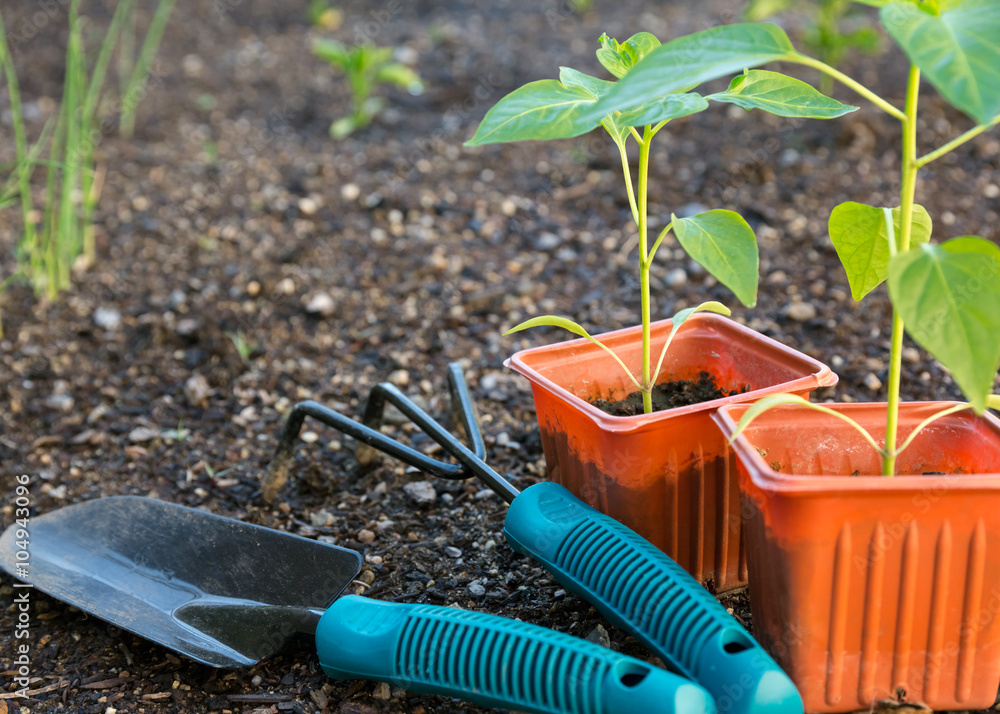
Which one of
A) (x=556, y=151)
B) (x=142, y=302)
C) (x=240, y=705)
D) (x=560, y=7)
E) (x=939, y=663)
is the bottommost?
(x=240, y=705)

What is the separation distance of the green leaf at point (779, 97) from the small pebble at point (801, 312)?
97 cm

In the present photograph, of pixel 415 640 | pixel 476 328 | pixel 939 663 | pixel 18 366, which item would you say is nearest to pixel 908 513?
pixel 939 663

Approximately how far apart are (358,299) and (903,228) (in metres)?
1.45

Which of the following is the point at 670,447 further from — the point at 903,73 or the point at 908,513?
the point at 903,73

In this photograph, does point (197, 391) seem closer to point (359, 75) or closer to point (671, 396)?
point (671, 396)

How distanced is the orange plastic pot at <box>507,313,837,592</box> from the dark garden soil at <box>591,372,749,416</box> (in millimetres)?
26

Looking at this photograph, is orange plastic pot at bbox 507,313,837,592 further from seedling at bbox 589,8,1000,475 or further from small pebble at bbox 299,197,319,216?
small pebble at bbox 299,197,319,216

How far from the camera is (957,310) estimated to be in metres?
0.71

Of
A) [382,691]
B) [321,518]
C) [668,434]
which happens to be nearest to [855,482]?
[668,434]

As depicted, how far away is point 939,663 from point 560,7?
11.7ft

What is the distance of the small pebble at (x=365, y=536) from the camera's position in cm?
130

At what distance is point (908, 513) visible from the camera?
0.79 metres

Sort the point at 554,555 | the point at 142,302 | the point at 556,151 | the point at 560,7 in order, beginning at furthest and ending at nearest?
1. the point at 560,7
2. the point at 556,151
3. the point at 142,302
4. the point at 554,555

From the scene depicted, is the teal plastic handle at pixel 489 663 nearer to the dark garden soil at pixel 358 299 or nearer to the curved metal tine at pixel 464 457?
the dark garden soil at pixel 358 299
